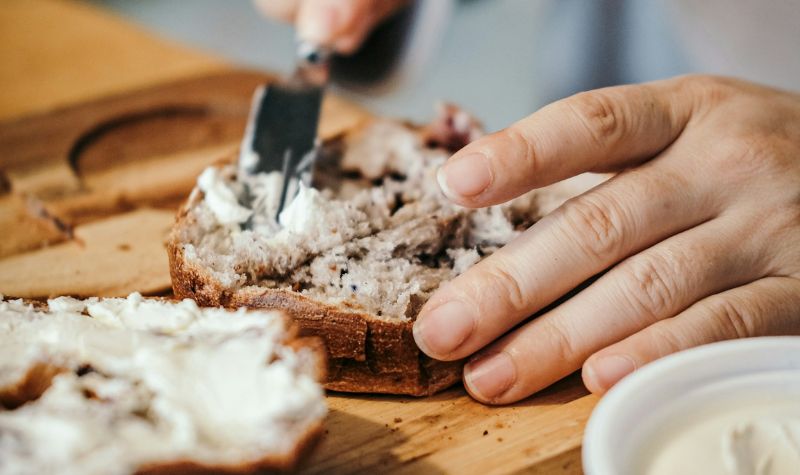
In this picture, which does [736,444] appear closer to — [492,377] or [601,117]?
[492,377]

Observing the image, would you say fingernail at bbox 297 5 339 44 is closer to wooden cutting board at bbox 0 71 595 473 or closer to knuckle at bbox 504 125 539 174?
wooden cutting board at bbox 0 71 595 473

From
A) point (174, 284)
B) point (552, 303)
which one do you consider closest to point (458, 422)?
point (552, 303)

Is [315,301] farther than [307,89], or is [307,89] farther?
[307,89]

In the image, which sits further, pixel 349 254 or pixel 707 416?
pixel 349 254

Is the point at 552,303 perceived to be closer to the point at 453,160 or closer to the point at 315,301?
the point at 453,160

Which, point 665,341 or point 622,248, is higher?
point 622,248

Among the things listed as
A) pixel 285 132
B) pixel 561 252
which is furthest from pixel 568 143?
pixel 285 132

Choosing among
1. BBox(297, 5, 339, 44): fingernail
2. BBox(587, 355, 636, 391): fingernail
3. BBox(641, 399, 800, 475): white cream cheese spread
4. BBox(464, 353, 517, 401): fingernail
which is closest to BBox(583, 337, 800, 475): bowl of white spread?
BBox(641, 399, 800, 475): white cream cheese spread
